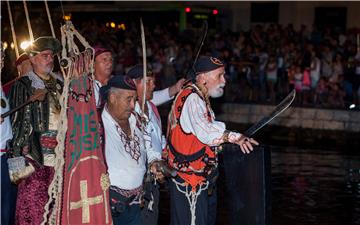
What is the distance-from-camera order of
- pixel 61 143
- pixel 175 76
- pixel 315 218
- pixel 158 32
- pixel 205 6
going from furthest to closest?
pixel 205 6 → pixel 158 32 → pixel 175 76 → pixel 315 218 → pixel 61 143

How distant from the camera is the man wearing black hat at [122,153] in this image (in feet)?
18.9

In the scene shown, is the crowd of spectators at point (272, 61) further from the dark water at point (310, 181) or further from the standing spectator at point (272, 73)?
the dark water at point (310, 181)

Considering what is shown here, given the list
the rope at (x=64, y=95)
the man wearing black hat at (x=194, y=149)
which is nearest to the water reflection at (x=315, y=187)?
the man wearing black hat at (x=194, y=149)

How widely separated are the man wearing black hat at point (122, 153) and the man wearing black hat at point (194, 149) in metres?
0.54

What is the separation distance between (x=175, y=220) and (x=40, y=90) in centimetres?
143

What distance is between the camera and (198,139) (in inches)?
247

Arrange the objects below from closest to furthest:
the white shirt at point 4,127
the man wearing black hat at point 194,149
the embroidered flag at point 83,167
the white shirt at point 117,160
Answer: the embroidered flag at point 83,167
the white shirt at point 117,160
the man wearing black hat at point 194,149
the white shirt at point 4,127

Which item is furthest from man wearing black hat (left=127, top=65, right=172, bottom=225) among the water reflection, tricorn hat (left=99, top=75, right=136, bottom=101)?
the water reflection

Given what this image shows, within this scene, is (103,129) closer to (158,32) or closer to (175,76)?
(175,76)

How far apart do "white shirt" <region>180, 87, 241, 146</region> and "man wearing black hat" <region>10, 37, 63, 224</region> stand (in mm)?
941

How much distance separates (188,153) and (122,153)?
2.56 ft

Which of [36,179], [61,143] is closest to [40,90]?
[36,179]

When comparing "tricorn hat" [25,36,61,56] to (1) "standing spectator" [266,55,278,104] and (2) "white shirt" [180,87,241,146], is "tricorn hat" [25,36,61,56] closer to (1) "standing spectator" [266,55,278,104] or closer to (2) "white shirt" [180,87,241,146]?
(2) "white shirt" [180,87,241,146]

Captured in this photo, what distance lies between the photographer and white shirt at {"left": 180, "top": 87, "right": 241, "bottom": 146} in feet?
20.0
